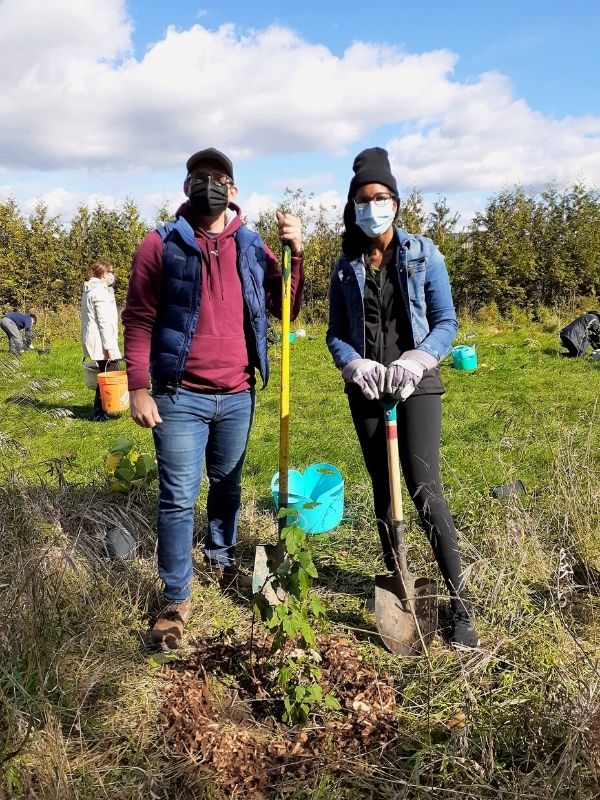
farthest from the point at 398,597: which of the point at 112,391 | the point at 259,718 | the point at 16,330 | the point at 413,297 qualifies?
the point at 16,330

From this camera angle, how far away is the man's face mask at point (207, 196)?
2436 mm

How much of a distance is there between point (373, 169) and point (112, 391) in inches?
192

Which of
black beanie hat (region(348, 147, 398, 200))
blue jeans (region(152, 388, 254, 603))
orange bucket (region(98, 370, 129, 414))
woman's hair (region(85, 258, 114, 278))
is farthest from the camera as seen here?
woman's hair (region(85, 258, 114, 278))

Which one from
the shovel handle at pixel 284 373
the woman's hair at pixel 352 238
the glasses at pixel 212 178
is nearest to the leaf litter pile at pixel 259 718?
the shovel handle at pixel 284 373

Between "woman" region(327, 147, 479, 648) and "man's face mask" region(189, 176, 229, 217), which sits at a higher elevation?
"man's face mask" region(189, 176, 229, 217)

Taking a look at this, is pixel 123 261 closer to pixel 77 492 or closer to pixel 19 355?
pixel 19 355

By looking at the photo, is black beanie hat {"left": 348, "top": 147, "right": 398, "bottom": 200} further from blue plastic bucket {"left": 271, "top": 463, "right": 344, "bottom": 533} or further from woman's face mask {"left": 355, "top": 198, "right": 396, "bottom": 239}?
blue plastic bucket {"left": 271, "top": 463, "right": 344, "bottom": 533}

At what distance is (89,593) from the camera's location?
2688 millimetres

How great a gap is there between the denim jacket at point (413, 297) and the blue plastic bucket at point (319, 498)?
1201mm

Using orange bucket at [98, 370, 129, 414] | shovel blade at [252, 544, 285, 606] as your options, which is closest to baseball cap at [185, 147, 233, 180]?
shovel blade at [252, 544, 285, 606]

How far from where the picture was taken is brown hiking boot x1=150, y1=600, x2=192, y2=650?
252 centimetres

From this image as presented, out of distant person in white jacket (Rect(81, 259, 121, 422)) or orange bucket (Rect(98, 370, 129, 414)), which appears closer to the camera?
orange bucket (Rect(98, 370, 129, 414))

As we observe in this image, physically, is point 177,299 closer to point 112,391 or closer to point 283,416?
point 283,416

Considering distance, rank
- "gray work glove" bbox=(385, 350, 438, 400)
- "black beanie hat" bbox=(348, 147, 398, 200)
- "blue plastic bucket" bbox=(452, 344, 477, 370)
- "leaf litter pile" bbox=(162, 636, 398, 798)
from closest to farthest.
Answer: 1. "leaf litter pile" bbox=(162, 636, 398, 798)
2. "gray work glove" bbox=(385, 350, 438, 400)
3. "black beanie hat" bbox=(348, 147, 398, 200)
4. "blue plastic bucket" bbox=(452, 344, 477, 370)
